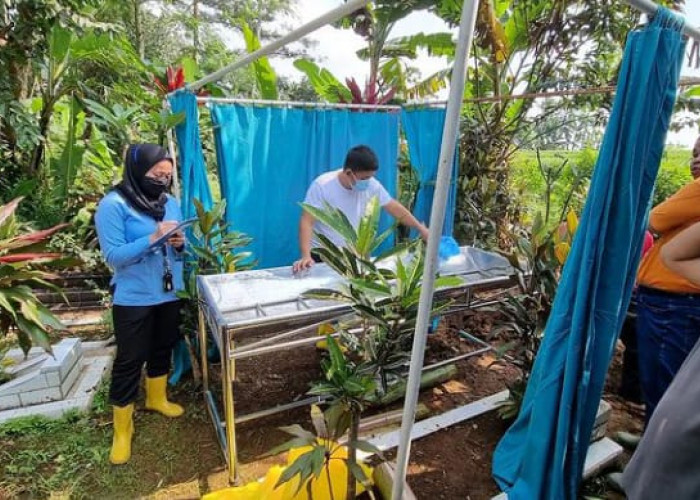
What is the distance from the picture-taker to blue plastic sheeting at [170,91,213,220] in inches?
104

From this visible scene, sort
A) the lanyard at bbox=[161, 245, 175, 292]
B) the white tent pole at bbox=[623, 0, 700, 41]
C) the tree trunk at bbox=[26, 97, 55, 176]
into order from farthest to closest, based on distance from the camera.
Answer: the tree trunk at bbox=[26, 97, 55, 176] < the lanyard at bbox=[161, 245, 175, 292] < the white tent pole at bbox=[623, 0, 700, 41]

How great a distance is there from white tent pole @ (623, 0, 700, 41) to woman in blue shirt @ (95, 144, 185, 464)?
2018 millimetres

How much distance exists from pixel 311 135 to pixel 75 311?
2.98 meters

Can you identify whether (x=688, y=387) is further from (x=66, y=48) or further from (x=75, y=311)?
(x=66, y=48)

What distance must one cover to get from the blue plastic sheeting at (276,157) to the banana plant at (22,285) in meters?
1.19

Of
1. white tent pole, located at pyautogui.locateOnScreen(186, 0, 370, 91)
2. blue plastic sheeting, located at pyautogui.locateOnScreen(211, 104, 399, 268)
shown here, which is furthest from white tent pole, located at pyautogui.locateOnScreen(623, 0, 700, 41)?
blue plastic sheeting, located at pyautogui.locateOnScreen(211, 104, 399, 268)

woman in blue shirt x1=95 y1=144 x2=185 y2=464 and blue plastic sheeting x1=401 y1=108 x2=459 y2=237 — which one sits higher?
blue plastic sheeting x1=401 y1=108 x2=459 y2=237

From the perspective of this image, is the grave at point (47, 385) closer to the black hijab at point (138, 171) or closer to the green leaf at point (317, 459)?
the black hijab at point (138, 171)

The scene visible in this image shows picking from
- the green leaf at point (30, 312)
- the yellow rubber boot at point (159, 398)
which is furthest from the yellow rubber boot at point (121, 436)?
the green leaf at point (30, 312)

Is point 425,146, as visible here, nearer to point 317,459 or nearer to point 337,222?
point 337,222

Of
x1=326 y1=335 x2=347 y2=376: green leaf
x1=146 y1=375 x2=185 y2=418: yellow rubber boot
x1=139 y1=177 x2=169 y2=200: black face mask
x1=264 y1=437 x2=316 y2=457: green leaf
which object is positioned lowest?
x1=146 y1=375 x2=185 y2=418: yellow rubber boot

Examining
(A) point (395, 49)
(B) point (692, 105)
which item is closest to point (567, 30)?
(B) point (692, 105)

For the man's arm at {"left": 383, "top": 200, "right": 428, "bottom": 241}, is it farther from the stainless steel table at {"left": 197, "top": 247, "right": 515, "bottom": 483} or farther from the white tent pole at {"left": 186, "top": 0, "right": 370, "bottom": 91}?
the white tent pole at {"left": 186, "top": 0, "right": 370, "bottom": 91}

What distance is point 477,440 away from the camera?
2312 millimetres
